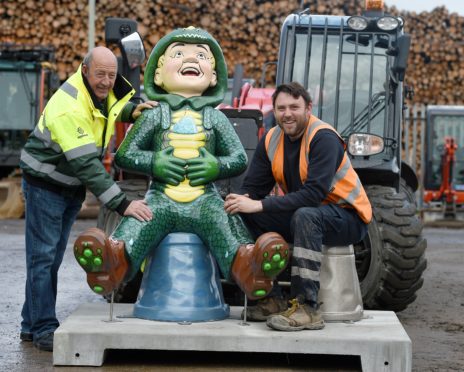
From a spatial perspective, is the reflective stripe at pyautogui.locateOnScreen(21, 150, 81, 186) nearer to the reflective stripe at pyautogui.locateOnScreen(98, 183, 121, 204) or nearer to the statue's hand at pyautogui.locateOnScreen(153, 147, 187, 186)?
the reflective stripe at pyautogui.locateOnScreen(98, 183, 121, 204)

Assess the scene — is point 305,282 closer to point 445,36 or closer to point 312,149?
point 312,149

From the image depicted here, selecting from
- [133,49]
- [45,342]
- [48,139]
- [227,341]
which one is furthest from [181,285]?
[133,49]

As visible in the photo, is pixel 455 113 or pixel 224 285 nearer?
pixel 224 285

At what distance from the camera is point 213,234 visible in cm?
646

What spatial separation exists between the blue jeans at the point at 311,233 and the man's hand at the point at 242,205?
0.21 meters

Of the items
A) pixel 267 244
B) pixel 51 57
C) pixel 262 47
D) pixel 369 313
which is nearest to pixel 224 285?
pixel 369 313

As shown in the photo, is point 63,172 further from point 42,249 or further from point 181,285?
point 181,285

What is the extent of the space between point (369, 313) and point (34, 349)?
76.4 inches

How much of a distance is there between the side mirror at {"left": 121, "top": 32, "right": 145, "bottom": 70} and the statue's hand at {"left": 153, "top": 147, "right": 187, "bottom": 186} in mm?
1839

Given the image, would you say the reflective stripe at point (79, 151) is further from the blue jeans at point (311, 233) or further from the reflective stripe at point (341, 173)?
the reflective stripe at point (341, 173)

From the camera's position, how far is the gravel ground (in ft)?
20.3

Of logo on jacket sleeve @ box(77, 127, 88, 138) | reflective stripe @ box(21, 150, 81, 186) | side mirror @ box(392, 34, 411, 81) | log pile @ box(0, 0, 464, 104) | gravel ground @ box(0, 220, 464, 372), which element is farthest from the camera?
log pile @ box(0, 0, 464, 104)

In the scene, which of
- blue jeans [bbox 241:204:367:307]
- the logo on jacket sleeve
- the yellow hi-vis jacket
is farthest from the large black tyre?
the logo on jacket sleeve

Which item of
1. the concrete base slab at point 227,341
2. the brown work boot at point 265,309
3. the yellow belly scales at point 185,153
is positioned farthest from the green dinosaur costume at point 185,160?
the concrete base slab at point 227,341
